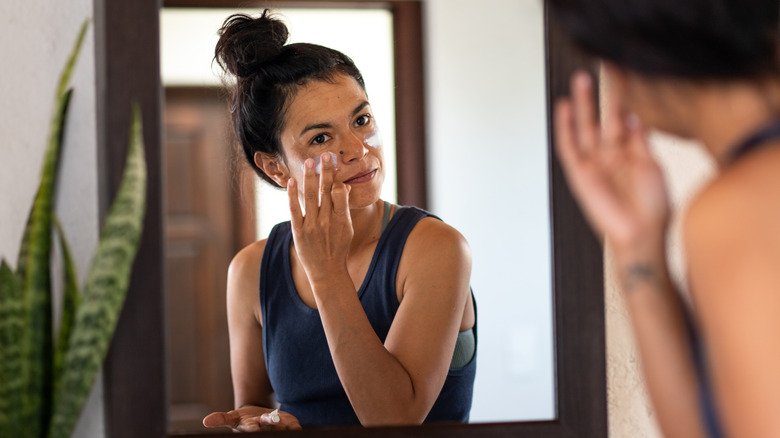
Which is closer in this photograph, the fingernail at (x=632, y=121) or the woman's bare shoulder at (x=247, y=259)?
the fingernail at (x=632, y=121)

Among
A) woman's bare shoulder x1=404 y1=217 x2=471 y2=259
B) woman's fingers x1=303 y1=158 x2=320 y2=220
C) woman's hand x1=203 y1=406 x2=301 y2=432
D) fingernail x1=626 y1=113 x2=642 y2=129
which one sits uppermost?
fingernail x1=626 y1=113 x2=642 y2=129

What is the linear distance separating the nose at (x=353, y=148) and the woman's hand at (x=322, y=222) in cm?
2

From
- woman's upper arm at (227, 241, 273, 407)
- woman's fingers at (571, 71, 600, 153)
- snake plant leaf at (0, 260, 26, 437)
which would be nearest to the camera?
woman's fingers at (571, 71, 600, 153)

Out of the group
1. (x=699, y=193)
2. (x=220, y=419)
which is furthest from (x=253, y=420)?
(x=699, y=193)

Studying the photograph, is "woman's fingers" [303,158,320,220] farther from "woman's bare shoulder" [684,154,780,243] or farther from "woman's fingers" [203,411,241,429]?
"woman's bare shoulder" [684,154,780,243]

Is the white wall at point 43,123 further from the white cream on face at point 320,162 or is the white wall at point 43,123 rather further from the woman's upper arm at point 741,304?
the woman's upper arm at point 741,304

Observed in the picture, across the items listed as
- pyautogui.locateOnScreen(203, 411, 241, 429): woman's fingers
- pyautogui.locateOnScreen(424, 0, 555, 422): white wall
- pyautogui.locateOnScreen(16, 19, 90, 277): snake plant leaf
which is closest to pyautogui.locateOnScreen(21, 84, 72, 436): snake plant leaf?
pyautogui.locateOnScreen(16, 19, 90, 277): snake plant leaf

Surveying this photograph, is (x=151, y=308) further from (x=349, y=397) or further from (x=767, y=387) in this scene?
(x=767, y=387)

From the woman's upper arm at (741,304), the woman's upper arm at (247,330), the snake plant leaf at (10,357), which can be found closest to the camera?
the woman's upper arm at (741,304)

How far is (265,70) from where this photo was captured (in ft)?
2.11

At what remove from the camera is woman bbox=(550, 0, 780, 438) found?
0.33 metres

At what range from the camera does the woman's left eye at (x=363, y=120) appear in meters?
0.64

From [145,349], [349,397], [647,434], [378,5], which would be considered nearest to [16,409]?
[145,349]

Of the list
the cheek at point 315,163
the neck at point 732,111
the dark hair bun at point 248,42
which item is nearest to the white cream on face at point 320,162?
the cheek at point 315,163
